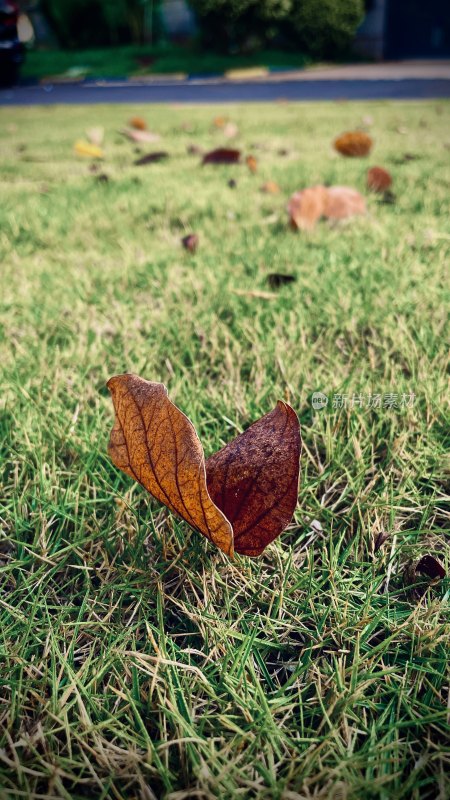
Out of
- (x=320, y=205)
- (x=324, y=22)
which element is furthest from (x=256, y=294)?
(x=324, y=22)

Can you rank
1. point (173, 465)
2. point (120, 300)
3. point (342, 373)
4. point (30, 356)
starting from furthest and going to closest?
point (120, 300) → point (30, 356) → point (342, 373) → point (173, 465)

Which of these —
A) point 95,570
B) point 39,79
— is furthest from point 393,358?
point 39,79

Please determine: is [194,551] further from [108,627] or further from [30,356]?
[30,356]

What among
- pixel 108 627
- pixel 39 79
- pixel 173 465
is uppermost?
pixel 39 79

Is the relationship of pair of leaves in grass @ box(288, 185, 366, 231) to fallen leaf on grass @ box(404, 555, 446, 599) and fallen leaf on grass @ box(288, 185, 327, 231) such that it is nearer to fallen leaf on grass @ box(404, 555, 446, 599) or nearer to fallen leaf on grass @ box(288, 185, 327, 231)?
fallen leaf on grass @ box(288, 185, 327, 231)

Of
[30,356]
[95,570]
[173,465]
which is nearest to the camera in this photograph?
[173,465]

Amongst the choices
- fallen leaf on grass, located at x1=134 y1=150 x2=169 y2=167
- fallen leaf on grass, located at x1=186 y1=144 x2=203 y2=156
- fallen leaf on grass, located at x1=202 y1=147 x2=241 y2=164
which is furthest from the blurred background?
fallen leaf on grass, located at x1=202 y1=147 x2=241 y2=164
